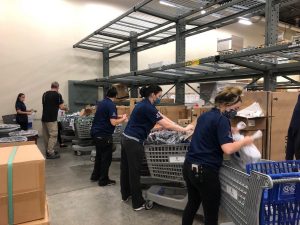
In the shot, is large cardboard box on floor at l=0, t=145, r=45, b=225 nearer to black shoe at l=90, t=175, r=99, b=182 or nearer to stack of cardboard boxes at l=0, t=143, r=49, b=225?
stack of cardboard boxes at l=0, t=143, r=49, b=225

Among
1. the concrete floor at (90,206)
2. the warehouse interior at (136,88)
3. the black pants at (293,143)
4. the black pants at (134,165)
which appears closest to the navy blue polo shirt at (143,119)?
the black pants at (134,165)

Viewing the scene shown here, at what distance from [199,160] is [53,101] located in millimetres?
4731

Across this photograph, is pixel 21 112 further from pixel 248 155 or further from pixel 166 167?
pixel 248 155

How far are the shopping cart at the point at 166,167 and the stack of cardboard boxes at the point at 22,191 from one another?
1352 millimetres

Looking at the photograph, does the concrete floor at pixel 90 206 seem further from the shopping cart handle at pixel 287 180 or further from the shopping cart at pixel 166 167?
the shopping cart handle at pixel 287 180

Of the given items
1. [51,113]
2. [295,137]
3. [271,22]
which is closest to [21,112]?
[51,113]

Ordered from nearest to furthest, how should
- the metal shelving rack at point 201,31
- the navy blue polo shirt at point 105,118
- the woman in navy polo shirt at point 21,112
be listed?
the metal shelving rack at point 201,31
the navy blue polo shirt at point 105,118
the woman in navy polo shirt at point 21,112

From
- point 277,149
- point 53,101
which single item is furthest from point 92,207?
point 53,101

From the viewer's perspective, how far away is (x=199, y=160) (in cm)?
213

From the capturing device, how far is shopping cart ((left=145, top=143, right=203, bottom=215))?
2826mm

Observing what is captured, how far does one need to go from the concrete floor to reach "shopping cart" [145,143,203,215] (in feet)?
0.47

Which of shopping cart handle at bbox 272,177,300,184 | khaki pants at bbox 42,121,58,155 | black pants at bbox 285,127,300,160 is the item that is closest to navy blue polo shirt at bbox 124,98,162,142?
black pants at bbox 285,127,300,160

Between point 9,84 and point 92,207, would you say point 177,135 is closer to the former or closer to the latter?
point 92,207

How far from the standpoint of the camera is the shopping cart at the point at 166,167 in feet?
9.27
